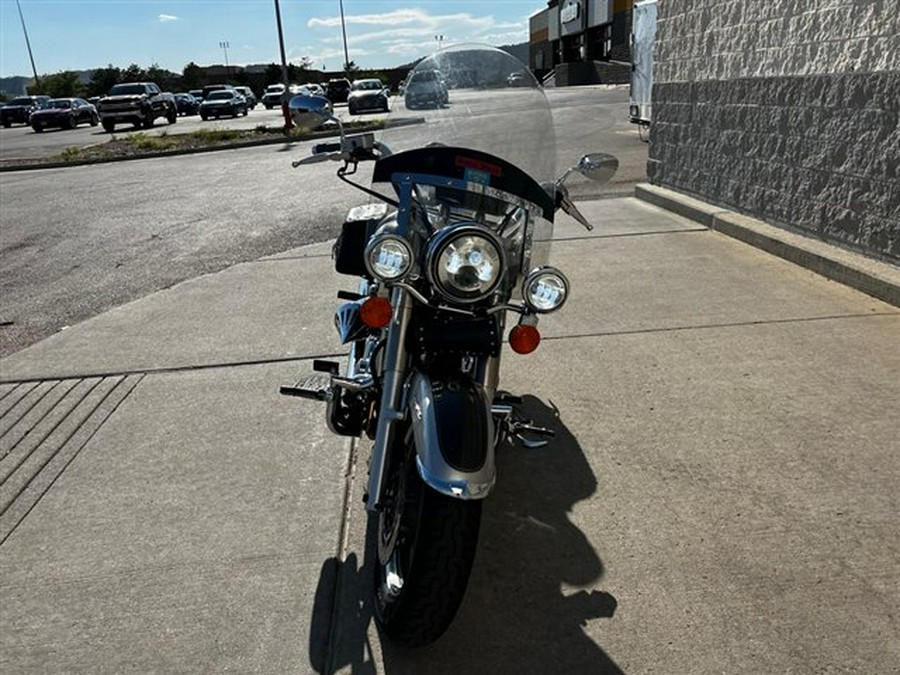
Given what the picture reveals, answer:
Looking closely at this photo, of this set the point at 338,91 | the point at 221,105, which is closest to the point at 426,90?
the point at 338,91

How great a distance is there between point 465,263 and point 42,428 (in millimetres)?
3108

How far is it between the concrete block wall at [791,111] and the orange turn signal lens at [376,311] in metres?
4.59

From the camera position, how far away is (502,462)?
3.69 m

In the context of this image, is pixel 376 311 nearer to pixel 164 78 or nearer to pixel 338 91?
pixel 338 91

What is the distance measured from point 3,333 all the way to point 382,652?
16.8ft

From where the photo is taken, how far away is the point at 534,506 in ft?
10.9

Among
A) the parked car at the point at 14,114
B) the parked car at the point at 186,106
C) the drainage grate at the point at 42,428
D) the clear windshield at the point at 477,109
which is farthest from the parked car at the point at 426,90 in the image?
the parked car at the point at 14,114

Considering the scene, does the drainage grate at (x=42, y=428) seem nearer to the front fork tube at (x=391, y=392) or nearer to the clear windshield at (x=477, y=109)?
the front fork tube at (x=391, y=392)

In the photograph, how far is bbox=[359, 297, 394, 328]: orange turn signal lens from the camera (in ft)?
8.34

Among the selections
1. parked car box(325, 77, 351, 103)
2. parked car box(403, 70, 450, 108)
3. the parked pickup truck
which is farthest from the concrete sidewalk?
the parked pickup truck

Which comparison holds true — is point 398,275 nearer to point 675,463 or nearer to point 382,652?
point 382,652

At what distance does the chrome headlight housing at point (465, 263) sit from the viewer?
92.3 inches

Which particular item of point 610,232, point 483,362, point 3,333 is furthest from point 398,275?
point 610,232

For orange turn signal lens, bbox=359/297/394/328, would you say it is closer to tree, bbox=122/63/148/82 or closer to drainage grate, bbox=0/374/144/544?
drainage grate, bbox=0/374/144/544
